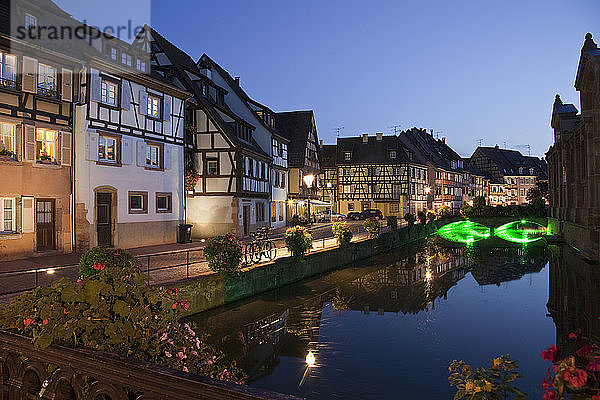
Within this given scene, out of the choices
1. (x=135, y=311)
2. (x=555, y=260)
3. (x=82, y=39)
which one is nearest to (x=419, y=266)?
(x=555, y=260)

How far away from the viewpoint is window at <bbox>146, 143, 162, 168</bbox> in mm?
23422

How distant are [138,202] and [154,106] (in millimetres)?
5029

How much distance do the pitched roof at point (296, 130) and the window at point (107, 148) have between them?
80.2ft

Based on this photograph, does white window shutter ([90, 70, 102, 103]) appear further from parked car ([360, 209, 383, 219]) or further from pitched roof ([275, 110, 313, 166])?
parked car ([360, 209, 383, 219])

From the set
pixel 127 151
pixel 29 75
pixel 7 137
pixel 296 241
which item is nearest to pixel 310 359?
pixel 296 241

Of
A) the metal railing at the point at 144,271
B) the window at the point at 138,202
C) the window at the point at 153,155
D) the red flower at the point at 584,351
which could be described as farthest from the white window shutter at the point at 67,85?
the red flower at the point at 584,351

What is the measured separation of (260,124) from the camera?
A: 1430 inches

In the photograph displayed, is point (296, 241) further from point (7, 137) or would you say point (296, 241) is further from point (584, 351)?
point (584, 351)

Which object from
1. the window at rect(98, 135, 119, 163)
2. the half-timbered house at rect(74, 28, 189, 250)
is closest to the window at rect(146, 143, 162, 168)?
the half-timbered house at rect(74, 28, 189, 250)

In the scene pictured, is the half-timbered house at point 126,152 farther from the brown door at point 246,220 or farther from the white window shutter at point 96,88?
the brown door at point 246,220

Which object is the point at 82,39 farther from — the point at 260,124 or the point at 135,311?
the point at 135,311

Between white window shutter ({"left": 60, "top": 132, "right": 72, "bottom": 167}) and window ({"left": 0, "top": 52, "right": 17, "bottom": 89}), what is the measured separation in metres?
2.71

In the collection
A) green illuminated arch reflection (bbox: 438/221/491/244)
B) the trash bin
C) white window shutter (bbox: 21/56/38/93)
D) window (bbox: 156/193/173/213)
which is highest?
white window shutter (bbox: 21/56/38/93)

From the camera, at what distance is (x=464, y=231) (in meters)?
55.8
